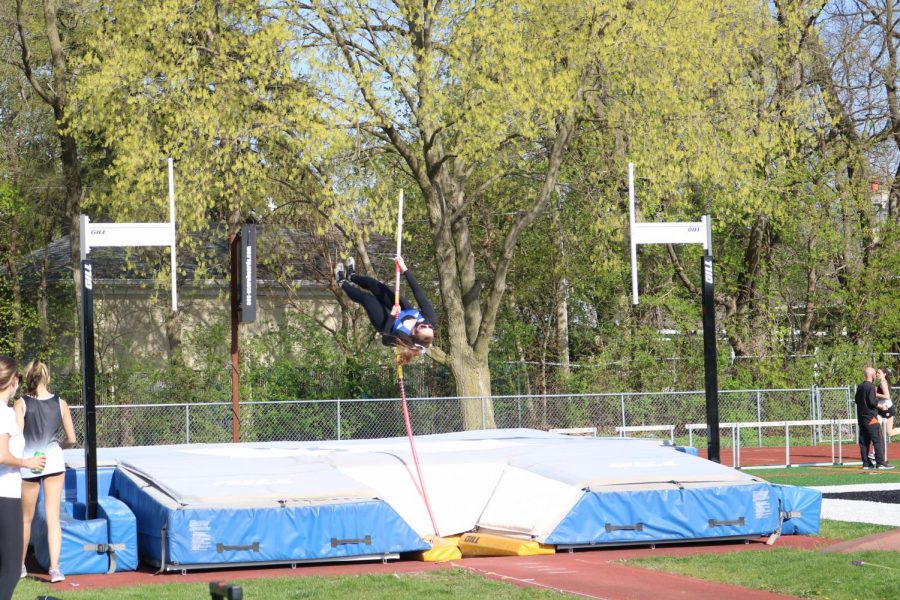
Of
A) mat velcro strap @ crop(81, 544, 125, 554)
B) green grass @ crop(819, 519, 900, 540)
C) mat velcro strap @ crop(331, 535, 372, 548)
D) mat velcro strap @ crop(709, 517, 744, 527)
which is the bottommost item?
green grass @ crop(819, 519, 900, 540)

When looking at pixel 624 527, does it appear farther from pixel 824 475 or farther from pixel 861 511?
pixel 824 475

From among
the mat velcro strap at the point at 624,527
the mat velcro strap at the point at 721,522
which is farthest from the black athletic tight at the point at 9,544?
the mat velcro strap at the point at 721,522

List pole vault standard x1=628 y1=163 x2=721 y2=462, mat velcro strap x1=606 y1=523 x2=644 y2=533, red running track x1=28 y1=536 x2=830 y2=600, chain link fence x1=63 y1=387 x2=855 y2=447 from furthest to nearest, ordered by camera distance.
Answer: chain link fence x1=63 y1=387 x2=855 y2=447, pole vault standard x1=628 y1=163 x2=721 y2=462, mat velcro strap x1=606 y1=523 x2=644 y2=533, red running track x1=28 y1=536 x2=830 y2=600

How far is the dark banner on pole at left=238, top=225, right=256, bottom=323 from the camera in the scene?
1588cm

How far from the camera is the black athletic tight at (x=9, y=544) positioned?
7105mm

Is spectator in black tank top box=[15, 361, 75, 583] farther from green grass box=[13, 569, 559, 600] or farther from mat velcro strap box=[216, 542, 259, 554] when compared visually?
mat velcro strap box=[216, 542, 259, 554]

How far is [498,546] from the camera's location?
11.9 m

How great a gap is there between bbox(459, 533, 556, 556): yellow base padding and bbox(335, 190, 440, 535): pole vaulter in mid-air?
1.66 ft

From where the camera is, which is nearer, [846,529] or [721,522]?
[721,522]

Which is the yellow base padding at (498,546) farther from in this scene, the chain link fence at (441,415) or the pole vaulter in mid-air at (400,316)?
the chain link fence at (441,415)

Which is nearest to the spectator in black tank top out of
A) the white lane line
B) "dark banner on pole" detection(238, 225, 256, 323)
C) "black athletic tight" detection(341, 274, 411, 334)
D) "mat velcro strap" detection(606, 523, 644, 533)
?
"black athletic tight" detection(341, 274, 411, 334)

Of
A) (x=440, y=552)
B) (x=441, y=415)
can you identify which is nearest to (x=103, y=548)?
(x=440, y=552)

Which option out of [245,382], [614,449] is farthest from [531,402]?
[614,449]

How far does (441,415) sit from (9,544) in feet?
56.6
